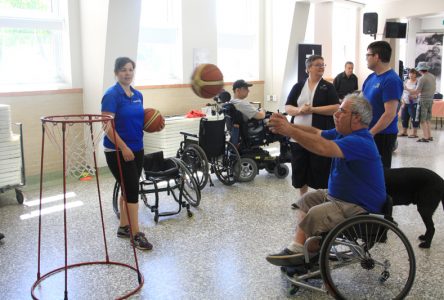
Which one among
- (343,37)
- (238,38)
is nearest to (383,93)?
(238,38)

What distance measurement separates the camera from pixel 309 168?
3779 millimetres

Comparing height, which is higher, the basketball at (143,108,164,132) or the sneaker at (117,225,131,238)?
the basketball at (143,108,164,132)

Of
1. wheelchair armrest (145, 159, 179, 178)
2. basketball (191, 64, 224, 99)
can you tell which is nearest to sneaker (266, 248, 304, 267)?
basketball (191, 64, 224, 99)

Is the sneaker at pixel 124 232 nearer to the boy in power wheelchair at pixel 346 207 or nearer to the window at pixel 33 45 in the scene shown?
the boy in power wheelchair at pixel 346 207

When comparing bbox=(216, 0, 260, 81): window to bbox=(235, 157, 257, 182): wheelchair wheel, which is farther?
bbox=(216, 0, 260, 81): window

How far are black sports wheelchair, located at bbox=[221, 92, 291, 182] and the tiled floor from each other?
0.32m

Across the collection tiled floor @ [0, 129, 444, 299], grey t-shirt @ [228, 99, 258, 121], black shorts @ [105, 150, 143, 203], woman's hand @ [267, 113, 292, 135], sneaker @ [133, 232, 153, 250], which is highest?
woman's hand @ [267, 113, 292, 135]

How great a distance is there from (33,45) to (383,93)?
4.27m

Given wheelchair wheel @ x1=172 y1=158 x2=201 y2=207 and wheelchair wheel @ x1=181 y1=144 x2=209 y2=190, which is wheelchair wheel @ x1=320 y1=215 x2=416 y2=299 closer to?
wheelchair wheel @ x1=172 y1=158 x2=201 y2=207

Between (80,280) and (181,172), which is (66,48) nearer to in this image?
(181,172)

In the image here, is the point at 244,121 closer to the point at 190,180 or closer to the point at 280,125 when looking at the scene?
the point at 190,180

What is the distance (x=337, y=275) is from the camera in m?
2.85

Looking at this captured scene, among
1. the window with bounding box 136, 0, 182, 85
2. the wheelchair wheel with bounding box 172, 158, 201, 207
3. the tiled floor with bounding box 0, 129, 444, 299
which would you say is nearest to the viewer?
the tiled floor with bounding box 0, 129, 444, 299

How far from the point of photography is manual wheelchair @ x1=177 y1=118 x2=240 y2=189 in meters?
4.75
